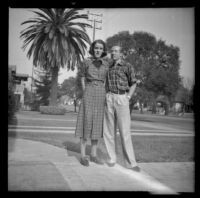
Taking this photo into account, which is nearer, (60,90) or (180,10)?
(180,10)

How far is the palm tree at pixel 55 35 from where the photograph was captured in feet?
13.5

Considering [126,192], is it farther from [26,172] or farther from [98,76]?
[98,76]

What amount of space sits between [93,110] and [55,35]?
1.92 m

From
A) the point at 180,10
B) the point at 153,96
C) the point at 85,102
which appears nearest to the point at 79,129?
the point at 85,102

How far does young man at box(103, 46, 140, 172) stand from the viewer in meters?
3.84

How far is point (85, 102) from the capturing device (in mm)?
4004

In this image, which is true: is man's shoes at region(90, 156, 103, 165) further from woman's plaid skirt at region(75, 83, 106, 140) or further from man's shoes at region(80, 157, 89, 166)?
woman's plaid skirt at region(75, 83, 106, 140)

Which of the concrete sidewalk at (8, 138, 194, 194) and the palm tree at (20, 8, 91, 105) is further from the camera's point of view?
the palm tree at (20, 8, 91, 105)

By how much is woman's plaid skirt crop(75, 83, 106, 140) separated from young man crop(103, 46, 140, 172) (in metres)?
0.10

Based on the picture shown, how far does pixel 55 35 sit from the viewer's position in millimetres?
5004

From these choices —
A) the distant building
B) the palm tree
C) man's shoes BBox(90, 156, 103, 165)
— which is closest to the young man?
man's shoes BBox(90, 156, 103, 165)

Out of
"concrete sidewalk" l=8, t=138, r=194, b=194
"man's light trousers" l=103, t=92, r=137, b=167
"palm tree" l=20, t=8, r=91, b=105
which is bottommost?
"concrete sidewalk" l=8, t=138, r=194, b=194

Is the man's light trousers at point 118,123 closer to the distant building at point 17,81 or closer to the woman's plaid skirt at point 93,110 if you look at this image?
the woman's plaid skirt at point 93,110
